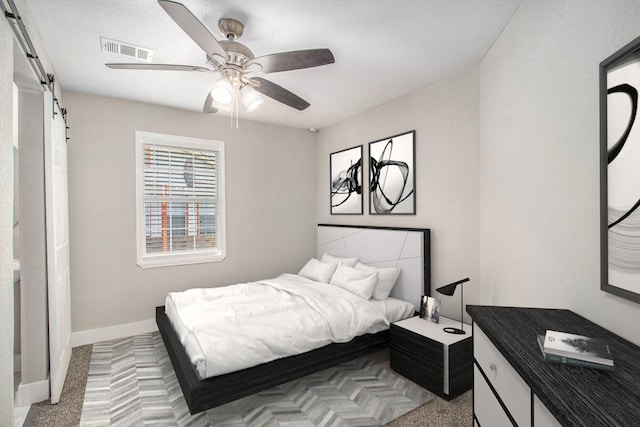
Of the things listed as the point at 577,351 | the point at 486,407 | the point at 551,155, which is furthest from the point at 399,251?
the point at 577,351

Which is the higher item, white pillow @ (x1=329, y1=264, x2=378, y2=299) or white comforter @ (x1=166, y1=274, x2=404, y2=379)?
white pillow @ (x1=329, y1=264, x2=378, y2=299)

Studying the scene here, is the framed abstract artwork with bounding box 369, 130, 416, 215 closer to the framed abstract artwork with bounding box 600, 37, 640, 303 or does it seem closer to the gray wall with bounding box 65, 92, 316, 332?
the gray wall with bounding box 65, 92, 316, 332

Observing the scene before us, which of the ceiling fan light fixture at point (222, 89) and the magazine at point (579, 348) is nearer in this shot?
the magazine at point (579, 348)

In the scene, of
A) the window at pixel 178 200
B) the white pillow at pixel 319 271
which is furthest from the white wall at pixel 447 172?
the window at pixel 178 200

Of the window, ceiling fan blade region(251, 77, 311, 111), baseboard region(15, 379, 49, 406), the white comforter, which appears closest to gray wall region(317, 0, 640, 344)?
the white comforter

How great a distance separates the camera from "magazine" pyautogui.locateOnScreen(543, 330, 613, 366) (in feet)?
3.03

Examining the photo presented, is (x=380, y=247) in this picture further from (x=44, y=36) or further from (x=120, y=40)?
(x=44, y=36)

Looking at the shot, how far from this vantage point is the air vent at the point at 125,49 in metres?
2.27

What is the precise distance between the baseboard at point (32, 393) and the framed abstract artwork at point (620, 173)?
3.54 m

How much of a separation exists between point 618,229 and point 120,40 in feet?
10.2

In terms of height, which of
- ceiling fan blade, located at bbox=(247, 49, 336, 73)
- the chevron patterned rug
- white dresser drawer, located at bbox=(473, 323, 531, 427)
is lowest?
the chevron patterned rug

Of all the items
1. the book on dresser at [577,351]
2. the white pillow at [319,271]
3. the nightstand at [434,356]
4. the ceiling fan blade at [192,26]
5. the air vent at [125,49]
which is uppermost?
the air vent at [125,49]

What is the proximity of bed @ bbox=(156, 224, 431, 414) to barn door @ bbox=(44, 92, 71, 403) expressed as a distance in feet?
2.47

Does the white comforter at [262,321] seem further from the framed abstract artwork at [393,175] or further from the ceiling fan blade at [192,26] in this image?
the ceiling fan blade at [192,26]
